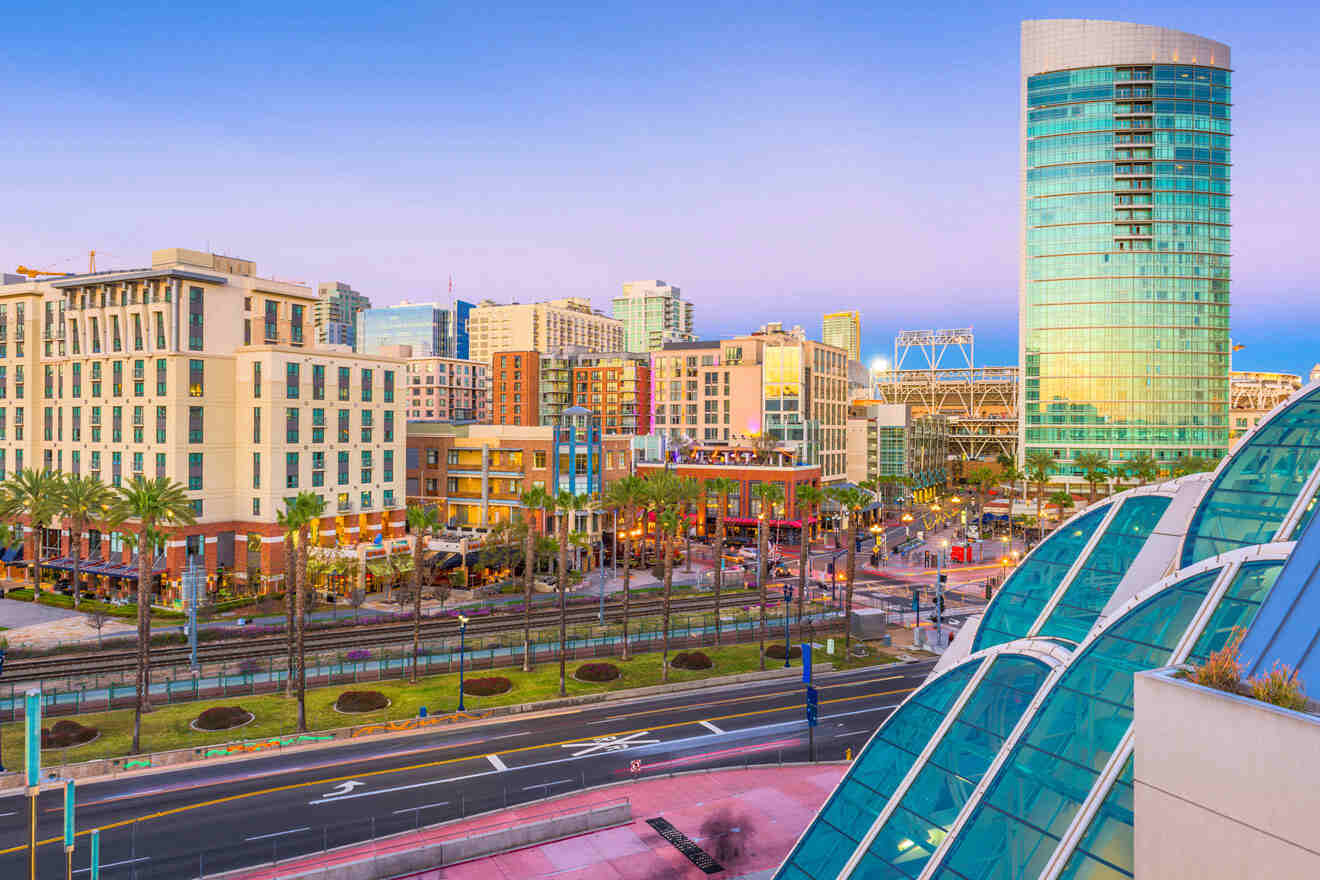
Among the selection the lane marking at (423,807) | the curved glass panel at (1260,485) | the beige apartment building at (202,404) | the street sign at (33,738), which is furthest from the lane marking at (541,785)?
the beige apartment building at (202,404)

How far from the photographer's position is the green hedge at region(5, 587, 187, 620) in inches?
2721

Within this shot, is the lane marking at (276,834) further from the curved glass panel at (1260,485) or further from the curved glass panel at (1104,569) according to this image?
the curved glass panel at (1260,485)

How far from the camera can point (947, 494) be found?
194m

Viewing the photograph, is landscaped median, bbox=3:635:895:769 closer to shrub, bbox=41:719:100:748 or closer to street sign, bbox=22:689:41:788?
shrub, bbox=41:719:100:748

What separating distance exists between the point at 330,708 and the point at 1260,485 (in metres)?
44.3

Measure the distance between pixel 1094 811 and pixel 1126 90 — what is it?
16821 cm

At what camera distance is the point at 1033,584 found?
27.6 metres

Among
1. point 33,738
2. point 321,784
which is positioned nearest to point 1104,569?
point 33,738

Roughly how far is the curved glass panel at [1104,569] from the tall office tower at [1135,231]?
139m

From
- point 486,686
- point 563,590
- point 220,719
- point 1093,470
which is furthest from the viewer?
point 1093,470

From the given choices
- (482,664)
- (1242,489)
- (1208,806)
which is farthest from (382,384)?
(1208,806)

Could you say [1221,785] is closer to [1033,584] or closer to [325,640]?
[1033,584]

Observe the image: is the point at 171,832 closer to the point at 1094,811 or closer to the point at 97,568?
the point at 1094,811

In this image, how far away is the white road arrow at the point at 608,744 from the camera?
4009 centimetres
